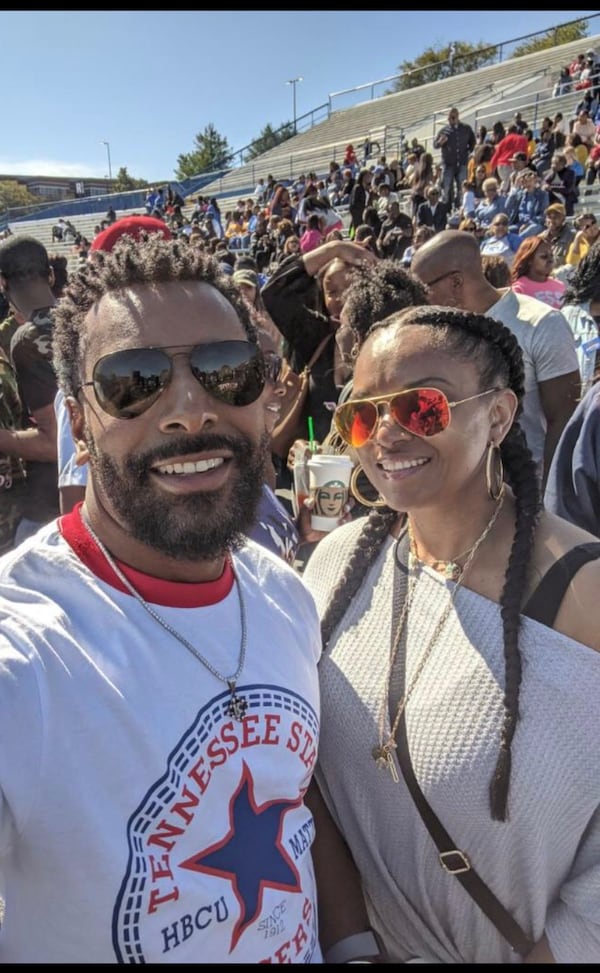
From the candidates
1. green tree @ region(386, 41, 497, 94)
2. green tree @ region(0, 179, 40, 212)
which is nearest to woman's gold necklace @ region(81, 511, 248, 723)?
green tree @ region(386, 41, 497, 94)

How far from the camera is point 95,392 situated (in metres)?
1.27

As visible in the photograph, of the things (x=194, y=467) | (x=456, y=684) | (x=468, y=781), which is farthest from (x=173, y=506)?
(x=468, y=781)

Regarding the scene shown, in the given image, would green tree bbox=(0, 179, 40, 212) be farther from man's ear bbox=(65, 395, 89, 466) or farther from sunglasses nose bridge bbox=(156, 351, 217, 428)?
sunglasses nose bridge bbox=(156, 351, 217, 428)

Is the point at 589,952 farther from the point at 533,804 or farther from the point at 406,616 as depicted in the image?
the point at 406,616

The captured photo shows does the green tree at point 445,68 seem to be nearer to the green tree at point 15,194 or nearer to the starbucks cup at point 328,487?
the starbucks cup at point 328,487

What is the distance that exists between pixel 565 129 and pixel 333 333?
17895mm

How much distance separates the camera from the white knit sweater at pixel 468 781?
130 centimetres

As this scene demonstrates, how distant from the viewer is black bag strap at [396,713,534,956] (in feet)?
4.45

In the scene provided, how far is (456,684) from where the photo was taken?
139 centimetres

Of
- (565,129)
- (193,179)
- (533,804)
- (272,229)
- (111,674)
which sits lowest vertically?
(533,804)

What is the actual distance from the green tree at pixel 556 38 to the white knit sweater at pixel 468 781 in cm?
3744

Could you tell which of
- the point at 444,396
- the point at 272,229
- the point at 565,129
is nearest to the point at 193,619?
the point at 444,396

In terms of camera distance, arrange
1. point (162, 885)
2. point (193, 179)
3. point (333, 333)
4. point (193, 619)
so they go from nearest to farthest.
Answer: point (162, 885) < point (193, 619) < point (333, 333) < point (193, 179)

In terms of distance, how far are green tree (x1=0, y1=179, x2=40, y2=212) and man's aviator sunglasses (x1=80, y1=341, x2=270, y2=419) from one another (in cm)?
7810
